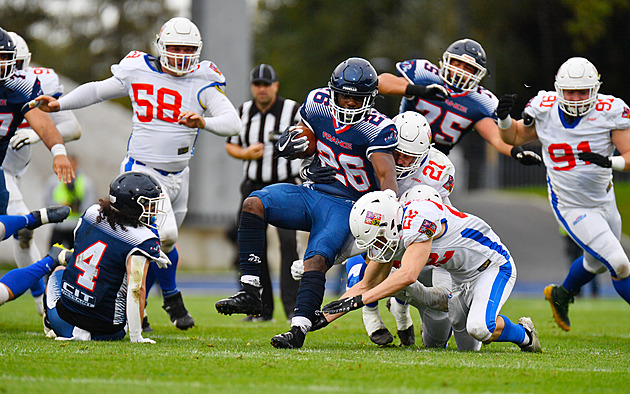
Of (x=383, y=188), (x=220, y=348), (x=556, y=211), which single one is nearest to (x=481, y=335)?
(x=383, y=188)

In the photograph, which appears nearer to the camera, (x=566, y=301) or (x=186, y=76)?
(x=186, y=76)

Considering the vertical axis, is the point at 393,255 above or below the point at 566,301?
above

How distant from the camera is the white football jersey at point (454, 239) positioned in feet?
16.1

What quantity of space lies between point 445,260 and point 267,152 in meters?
2.81

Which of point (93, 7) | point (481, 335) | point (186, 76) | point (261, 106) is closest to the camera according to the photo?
point (481, 335)

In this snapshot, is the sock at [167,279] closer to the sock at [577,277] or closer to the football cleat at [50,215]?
the football cleat at [50,215]

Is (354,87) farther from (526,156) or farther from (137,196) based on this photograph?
(526,156)

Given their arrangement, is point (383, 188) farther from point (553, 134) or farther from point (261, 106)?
point (261, 106)

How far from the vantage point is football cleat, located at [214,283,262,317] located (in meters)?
5.11

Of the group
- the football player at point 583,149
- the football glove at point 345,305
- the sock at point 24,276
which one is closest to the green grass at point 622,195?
the football player at point 583,149

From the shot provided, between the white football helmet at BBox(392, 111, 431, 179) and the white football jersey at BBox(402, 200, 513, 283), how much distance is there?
528mm

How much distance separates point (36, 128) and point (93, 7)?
26654mm

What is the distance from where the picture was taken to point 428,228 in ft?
16.1

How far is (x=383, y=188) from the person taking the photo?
17.7 feet
